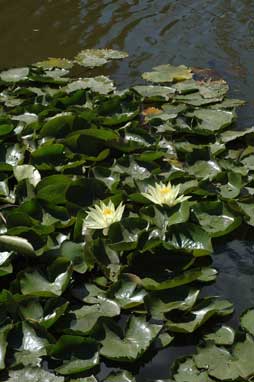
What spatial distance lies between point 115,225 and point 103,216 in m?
0.08

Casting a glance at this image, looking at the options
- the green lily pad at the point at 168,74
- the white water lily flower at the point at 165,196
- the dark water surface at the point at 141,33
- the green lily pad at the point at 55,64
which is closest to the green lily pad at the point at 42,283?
the white water lily flower at the point at 165,196

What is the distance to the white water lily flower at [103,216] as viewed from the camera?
2992mm

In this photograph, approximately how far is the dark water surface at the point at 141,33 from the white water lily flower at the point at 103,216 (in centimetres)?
167

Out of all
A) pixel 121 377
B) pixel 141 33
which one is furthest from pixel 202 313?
pixel 141 33

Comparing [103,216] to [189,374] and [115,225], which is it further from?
[189,374]

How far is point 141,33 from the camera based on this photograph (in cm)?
618

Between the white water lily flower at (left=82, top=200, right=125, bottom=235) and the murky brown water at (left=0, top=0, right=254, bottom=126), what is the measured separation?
2128 mm

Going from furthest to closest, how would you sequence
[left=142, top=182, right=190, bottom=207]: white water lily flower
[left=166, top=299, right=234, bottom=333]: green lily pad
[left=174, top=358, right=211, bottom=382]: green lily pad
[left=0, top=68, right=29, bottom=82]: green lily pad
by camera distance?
[left=0, top=68, right=29, bottom=82]: green lily pad, [left=142, top=182, right=190, bottom=207]: white water lily flower, [left=166, top=299, right=234, bottom=333]: green lily pad, [left=174, top=358, right=211, bottom=382]: green lily pad

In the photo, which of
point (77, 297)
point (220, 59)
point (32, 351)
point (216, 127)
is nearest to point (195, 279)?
point (77, 297)

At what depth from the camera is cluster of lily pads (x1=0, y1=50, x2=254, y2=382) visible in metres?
2.51

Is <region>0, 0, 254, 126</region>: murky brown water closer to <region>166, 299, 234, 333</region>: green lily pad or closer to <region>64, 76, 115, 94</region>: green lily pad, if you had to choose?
<region>64, 76, 115, 94</region>: green lily pad

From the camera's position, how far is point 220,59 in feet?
17.9

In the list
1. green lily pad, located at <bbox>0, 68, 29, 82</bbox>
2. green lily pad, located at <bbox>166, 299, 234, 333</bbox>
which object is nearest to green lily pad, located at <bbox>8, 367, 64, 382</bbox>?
green lily pad, located at <bbox>166, 299, 234, 333</bbox>

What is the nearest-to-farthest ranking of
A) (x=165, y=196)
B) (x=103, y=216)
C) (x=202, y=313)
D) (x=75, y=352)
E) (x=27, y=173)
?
(x=75, y=352), (x=202, y=313), (x=103, y=216), (x=165, y=196), (x=27, y=173)
